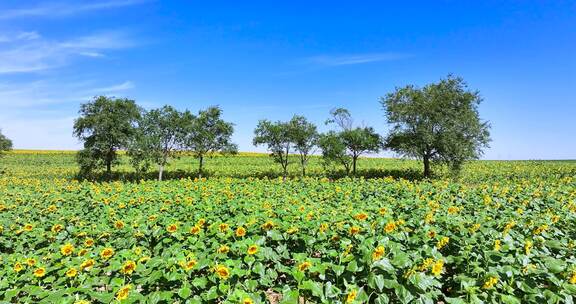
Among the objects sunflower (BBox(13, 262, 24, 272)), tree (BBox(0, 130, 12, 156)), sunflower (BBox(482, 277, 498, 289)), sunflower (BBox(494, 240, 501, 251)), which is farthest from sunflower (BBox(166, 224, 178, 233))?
tree (BBox(0, 130, 12, 156))

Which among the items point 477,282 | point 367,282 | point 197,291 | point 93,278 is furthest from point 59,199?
point 477,282

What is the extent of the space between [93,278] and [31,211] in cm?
696

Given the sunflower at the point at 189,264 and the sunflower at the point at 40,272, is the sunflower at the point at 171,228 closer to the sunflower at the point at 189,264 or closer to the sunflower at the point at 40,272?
the sunflower at the point at 40,272

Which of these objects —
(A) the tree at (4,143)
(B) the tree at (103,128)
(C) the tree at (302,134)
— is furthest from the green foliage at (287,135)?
(A) the tree at (4,143)

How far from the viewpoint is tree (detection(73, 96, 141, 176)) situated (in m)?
30.3

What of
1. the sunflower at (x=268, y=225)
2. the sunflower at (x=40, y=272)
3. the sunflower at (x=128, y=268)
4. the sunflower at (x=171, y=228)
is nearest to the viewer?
the sunflower at (x=128, y=268)

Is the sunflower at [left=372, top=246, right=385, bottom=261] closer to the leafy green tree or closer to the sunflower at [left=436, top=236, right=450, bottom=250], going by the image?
A: the sunflower at [left=436, top=236, right=450, bottom=250]

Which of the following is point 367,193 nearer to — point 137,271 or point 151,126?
point 137,271

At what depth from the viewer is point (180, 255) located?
13.6 feet

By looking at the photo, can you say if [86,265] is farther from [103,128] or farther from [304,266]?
[103,128]

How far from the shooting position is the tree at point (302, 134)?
30.7m

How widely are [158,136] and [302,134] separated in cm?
1173

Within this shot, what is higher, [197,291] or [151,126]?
[151,126]

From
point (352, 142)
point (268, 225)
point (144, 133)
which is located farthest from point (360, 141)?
point (268, 225)
